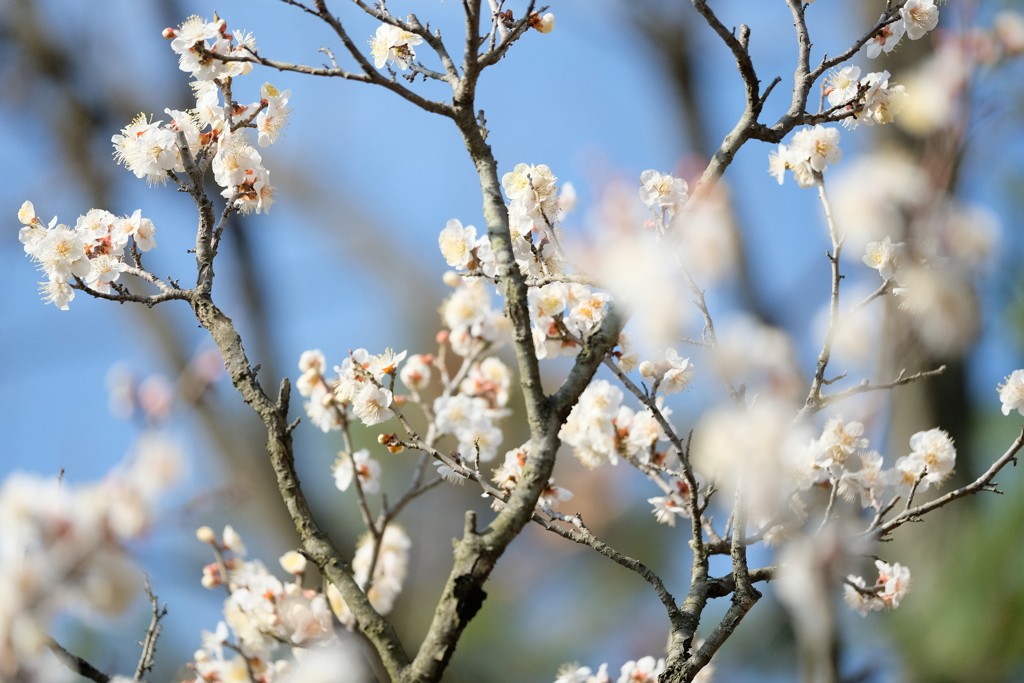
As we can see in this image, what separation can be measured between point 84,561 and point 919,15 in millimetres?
1111

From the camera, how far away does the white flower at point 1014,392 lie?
1.08 metres

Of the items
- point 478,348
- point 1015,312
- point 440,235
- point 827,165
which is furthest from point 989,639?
point 1015,312

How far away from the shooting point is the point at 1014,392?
1.08 metres

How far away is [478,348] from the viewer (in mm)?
1458

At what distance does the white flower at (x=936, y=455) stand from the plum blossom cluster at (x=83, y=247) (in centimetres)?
113

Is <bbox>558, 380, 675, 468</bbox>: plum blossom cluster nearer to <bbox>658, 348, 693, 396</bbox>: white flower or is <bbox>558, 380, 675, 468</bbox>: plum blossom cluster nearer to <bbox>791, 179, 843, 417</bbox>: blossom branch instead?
<bbox>658, 348, 693, 396</bbox>: white flower

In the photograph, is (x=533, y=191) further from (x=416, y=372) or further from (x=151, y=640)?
(x=151, y=640)

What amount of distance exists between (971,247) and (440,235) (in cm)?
61

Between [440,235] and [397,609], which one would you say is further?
[397,609]

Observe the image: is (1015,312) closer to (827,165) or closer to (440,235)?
(827,165)

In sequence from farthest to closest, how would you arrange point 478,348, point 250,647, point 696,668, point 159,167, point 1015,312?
point 1015,312 → point 478,348 → point 250,647 → point 159,167 → point 696,668

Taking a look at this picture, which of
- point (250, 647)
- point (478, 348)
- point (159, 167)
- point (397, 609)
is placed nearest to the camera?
point (159, 167)

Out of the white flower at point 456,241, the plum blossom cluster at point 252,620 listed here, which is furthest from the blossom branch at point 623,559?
the plum blossom cluster at point 252,620

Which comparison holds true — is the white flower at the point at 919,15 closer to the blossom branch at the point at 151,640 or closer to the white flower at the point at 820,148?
the white flower at the point at 820,148
